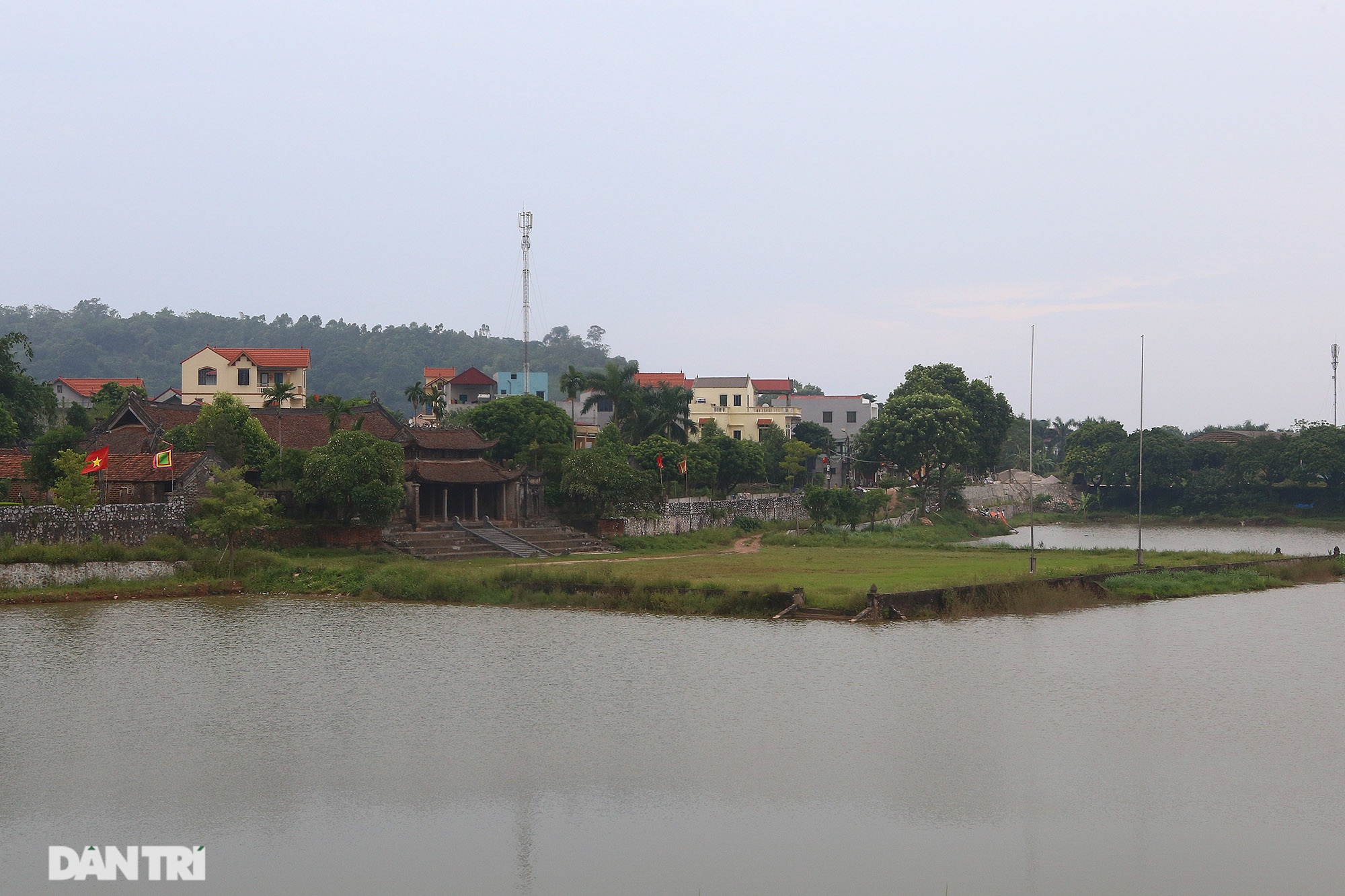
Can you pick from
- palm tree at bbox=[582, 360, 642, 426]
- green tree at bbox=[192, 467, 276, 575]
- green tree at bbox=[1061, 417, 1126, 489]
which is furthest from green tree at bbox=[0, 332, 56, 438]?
green tree at bbox=[1061, 417, 1126, 489]

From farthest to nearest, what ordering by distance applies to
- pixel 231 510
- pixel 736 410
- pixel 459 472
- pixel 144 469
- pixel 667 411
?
pixel 736 410 → pixel 667 411 → pixel 459 472 → pixel 144 469 → pixel 231 510

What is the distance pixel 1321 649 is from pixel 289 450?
98.9 feet

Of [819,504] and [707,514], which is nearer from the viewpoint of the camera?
[707,514]

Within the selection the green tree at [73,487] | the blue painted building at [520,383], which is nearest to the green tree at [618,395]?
the blue painted building at [520,383]

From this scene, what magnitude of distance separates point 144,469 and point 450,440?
40.3 ft

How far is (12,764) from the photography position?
50.9 feet

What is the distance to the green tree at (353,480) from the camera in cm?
3691

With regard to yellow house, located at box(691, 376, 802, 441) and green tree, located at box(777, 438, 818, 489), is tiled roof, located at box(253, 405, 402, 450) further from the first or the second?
yellow house, located at box(691, 376, 802, 441)

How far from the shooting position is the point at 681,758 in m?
15.9

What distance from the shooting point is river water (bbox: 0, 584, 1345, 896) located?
12398 millimetres

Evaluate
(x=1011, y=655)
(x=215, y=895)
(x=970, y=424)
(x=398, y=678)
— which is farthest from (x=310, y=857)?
(x=970, y=424)

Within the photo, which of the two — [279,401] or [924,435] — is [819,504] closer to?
[924,435]

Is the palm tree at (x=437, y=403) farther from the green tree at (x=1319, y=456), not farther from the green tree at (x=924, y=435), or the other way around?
the green tree at (x=1319, y=456)

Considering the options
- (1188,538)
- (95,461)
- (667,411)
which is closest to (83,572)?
(95,461)
